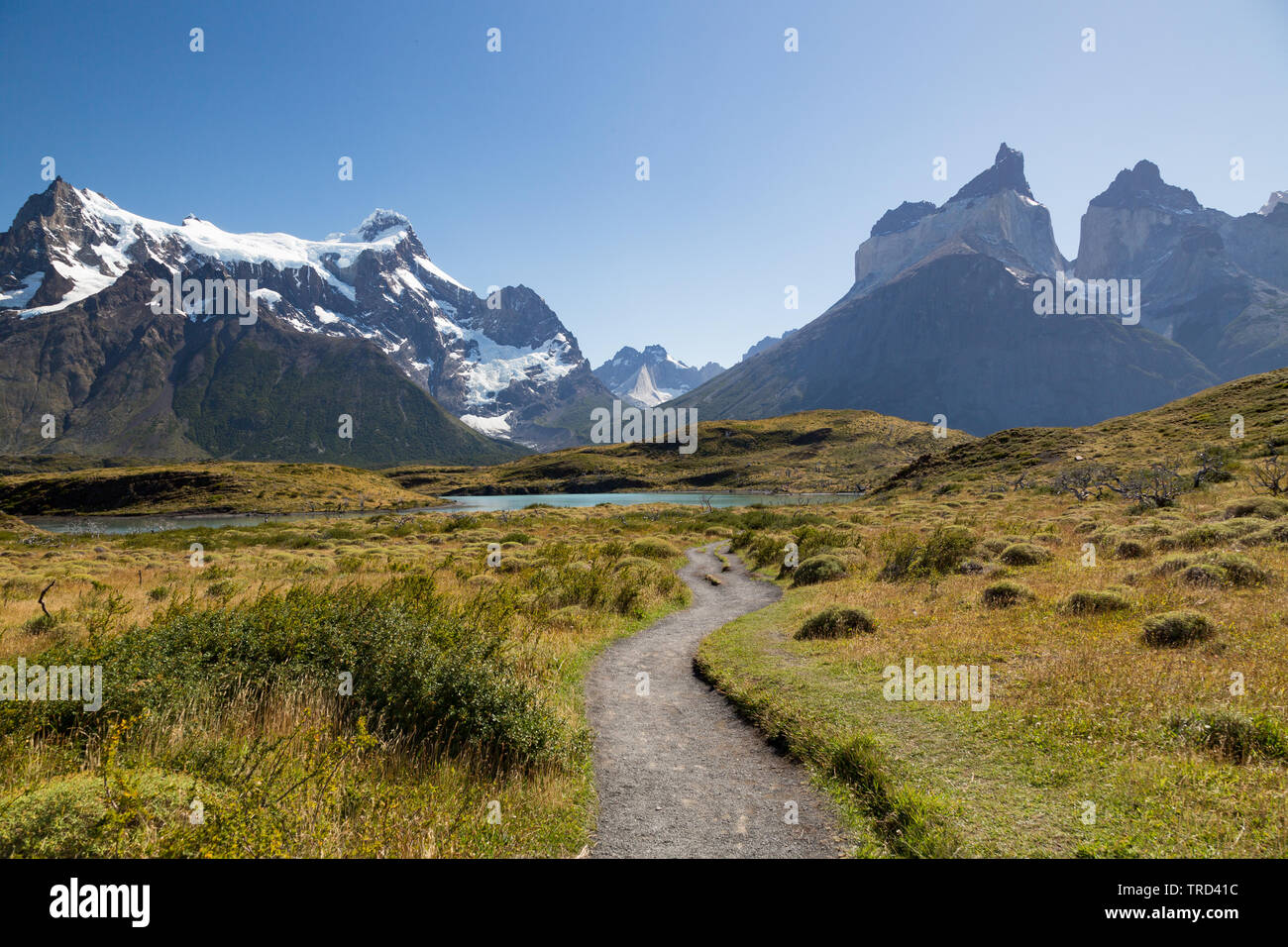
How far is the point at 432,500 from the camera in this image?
153m

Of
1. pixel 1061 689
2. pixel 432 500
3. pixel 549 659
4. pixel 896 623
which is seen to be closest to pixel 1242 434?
pixel 896 623

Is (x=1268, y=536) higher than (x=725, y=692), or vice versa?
(x=1268, y=536)

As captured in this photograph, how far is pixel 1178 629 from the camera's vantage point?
1087 cm

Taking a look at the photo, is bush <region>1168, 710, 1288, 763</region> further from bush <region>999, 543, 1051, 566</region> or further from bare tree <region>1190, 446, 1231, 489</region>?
bare tree <region>1190, 446, 1231, 489</region>

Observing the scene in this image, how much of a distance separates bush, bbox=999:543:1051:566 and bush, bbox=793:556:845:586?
606 centimetres

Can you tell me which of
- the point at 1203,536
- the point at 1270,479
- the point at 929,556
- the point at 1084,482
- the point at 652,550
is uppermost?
the point at 1084,482

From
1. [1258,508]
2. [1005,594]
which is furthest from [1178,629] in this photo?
[1258,508]

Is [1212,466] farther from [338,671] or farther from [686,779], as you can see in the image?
[338,671]

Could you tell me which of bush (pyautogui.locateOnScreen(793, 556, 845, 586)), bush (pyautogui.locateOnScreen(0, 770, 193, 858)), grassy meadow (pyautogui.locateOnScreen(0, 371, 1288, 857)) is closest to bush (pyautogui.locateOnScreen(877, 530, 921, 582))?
grassy meadow (pyautogui.locateOnScreen(0, 371, 1288, 857))

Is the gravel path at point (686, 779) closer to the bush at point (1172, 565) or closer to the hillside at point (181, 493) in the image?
the bush at point (1172, 565)

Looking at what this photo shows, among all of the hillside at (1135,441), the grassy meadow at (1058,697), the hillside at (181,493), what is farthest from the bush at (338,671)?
the hillside at (181,493)

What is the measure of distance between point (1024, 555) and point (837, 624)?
952 centimetres

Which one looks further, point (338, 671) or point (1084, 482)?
point (1084, 482)

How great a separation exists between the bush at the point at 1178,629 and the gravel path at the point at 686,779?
313 inches
